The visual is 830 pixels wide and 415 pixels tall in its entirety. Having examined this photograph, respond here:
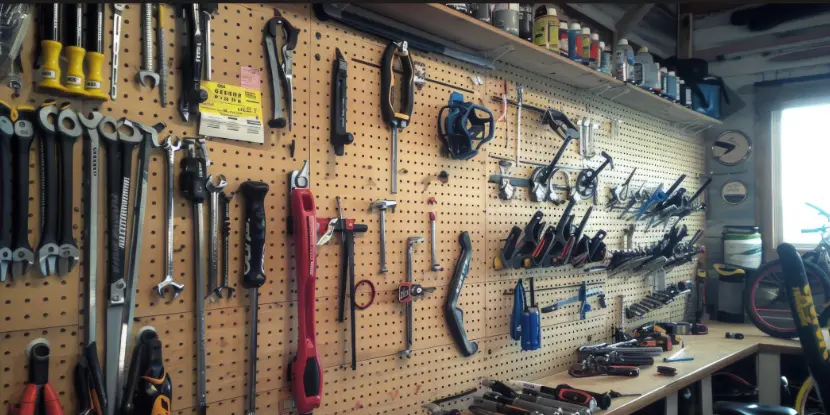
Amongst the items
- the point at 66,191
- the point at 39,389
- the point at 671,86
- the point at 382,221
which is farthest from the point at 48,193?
the point at 671,86

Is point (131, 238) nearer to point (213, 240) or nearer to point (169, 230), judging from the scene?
point (169, 230)

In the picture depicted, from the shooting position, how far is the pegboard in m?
1.22

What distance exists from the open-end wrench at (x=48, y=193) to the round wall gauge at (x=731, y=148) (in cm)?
419

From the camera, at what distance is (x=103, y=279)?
4.00 feet

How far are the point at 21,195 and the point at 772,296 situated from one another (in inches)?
159

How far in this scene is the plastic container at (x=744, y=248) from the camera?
12.1 ft

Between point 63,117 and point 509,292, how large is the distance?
168cm

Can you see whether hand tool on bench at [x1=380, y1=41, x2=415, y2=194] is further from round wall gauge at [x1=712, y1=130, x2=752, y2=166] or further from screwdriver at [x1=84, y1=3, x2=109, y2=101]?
round wall gauge at [x1=712, y1=130, x2=752, y2=166]

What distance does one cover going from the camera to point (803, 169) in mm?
3885

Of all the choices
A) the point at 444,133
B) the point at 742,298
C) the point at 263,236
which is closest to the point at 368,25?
the point at 444,133

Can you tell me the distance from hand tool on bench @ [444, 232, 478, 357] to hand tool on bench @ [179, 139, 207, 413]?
35.5 inches

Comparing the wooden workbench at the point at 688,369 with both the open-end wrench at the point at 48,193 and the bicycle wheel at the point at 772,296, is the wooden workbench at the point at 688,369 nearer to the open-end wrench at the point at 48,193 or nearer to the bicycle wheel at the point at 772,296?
the bicycle wheel at the point at 772,296

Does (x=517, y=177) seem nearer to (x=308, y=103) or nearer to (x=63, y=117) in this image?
(x=308, y=103)

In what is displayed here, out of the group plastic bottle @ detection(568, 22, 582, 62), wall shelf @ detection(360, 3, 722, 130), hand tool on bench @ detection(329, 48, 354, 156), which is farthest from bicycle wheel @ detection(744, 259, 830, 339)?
hand tool on bench @ detection(329, 48, 354, 156)
